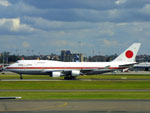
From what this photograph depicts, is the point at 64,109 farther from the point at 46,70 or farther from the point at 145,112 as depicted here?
the point at 46,70

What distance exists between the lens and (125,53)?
246 ft

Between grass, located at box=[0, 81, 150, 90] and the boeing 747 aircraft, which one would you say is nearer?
grass, located at box=[0, 81, 150, 90]

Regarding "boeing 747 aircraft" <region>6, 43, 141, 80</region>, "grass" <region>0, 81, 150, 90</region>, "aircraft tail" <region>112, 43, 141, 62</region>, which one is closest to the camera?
"grass" <region>0, 81, 150, 90</region>

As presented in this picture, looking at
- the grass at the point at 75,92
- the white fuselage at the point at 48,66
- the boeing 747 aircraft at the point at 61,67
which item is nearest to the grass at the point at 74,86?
the grass at the point at 75,92

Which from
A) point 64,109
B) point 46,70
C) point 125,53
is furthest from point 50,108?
point 125,53

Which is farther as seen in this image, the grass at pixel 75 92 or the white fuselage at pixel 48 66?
the white fuselage at pixel 48 66

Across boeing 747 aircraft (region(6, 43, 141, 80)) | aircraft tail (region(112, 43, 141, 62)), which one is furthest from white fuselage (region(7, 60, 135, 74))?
aircraft tail (region(112, 43, 141, 62))

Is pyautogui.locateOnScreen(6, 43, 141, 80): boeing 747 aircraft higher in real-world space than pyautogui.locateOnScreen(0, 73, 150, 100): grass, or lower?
higher

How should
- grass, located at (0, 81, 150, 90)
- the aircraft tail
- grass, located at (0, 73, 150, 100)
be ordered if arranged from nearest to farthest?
grass, located at (0, 73, 150, 100) < grass, located at (0, 81, 150, 90) < the aircraft tail

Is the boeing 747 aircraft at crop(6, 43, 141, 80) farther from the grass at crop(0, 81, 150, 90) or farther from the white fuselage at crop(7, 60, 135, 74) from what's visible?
the grass at crop(0, 81, 150, 90)

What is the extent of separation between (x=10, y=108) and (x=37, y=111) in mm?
2308

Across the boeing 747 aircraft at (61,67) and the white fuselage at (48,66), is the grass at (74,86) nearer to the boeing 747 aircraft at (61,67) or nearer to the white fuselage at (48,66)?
the boeing 747 aircraft at (61,67)

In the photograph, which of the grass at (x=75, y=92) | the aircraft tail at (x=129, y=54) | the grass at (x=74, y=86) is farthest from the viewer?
the aircraft tail at (x=129, y=54)

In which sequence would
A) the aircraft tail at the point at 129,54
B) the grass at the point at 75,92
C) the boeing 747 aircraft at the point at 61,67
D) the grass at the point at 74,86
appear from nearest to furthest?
the grass at the point at 75,92
the grass at the point at 74,86
the boeing 747 aircraft at the point at 61,67
the aircraft tail at the point at 129,54
